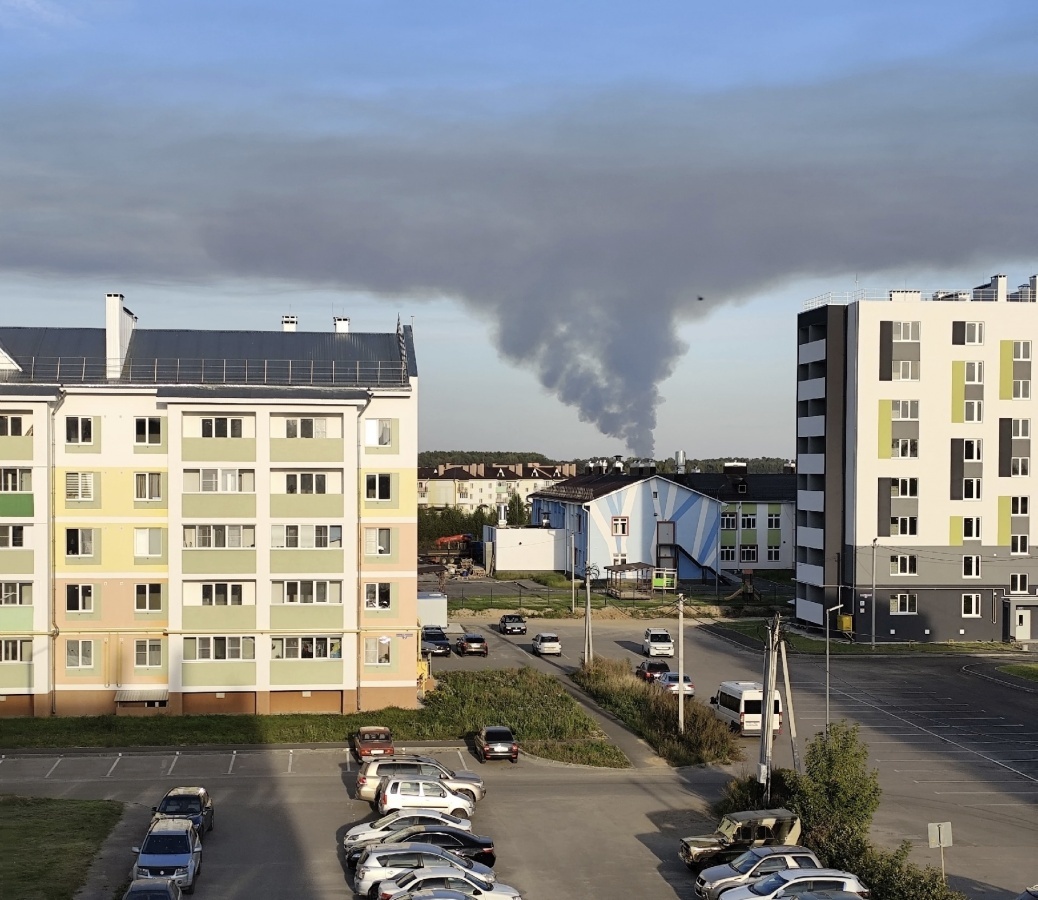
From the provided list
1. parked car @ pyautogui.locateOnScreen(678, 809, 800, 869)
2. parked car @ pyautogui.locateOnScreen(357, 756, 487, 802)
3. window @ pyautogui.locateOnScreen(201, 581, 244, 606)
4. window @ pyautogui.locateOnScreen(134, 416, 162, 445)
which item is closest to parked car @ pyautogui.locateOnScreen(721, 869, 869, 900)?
parked car @ pyautogui.locateOnScreen(678, 809, 800, 869)

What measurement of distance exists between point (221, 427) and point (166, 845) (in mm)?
21212

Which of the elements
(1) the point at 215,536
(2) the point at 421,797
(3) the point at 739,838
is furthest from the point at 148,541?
(3) the point at 739,838

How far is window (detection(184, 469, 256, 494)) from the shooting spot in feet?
144

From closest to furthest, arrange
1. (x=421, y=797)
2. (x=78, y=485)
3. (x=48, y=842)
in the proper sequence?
A: (x=48, y=842) < (x=421, y=797) < (x=78, y=485)

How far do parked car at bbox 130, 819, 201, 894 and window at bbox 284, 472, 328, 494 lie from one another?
61.5ft

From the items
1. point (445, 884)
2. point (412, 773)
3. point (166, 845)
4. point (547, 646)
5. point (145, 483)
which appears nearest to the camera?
point (445, 884)

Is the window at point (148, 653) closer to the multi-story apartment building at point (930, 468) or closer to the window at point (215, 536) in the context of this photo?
the window at point (215, 536)

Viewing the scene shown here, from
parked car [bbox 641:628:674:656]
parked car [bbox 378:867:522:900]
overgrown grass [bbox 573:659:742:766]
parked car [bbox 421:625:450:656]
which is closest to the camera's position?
parked car [bbox 378:867:522:900]

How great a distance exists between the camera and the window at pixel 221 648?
143ft

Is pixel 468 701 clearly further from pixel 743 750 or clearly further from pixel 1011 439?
pixel 1011 439

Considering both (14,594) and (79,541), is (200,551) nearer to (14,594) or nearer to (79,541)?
(79,541)

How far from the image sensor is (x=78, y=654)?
143ft

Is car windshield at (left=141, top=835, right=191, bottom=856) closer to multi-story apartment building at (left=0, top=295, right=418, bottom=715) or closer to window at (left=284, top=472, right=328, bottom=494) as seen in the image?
multi-story apartment building at (left=0, top=295, right=418, bottom=715)

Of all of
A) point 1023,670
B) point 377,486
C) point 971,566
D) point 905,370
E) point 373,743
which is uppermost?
point 905,370
